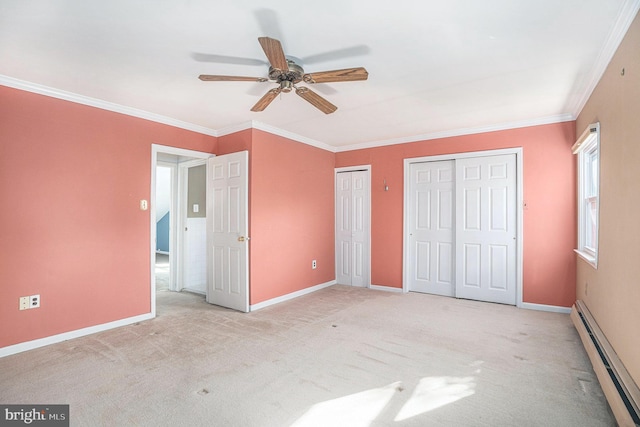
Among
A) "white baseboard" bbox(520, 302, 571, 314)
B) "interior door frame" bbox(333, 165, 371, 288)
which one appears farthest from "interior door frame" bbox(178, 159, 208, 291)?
"white baseboard" bbox(520, 302, 571, 314)

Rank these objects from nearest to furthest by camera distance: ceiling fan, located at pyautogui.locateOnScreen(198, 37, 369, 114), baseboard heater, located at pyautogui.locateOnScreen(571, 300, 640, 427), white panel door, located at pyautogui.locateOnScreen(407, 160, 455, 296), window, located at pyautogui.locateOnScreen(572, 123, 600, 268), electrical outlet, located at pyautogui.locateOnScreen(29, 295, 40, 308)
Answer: baseboard heater, located at pyautogui.locateOnScreen(571, 300, 640, 427) → ceiling fan, located at pyautogui.locateOnScreen(198, 37, 369, 114) → electrical outlet, located at pyautogui.locateOnScreen(29, 295, 40, 308) → window, located at pyautogui.locateOnScreen(572, 123, 600, 268) → white panel door, located at pyautogui.locateOnScreen(407, 160, 455, 296)

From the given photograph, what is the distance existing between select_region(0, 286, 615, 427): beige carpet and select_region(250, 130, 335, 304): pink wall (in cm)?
82

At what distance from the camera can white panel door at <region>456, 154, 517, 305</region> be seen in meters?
4.15

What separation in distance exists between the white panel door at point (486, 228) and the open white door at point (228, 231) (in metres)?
2.92

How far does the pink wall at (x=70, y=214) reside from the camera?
9.10 ft

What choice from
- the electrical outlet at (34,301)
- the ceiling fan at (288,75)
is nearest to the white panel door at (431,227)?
the ceiling fan at (288,75)

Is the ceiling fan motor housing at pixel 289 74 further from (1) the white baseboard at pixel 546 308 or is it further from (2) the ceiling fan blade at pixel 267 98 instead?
(1) the white baseboard at pixel 546 308

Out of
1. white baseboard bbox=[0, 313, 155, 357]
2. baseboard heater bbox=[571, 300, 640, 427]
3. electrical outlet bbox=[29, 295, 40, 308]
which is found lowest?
white baseboard bbox=[0, 313, 155, 357]

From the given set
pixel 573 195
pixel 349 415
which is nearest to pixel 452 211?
pixel 573 195

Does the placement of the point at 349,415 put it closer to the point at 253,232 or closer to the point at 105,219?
the point at 253,232

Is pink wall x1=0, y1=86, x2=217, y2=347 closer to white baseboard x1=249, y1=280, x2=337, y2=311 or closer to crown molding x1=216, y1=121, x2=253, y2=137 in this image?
crown molding x1=216, y1=121, x2=253, y2=137

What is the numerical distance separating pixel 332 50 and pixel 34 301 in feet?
11.0

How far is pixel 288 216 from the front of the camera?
461cm

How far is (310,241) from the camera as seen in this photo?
5.03 m
